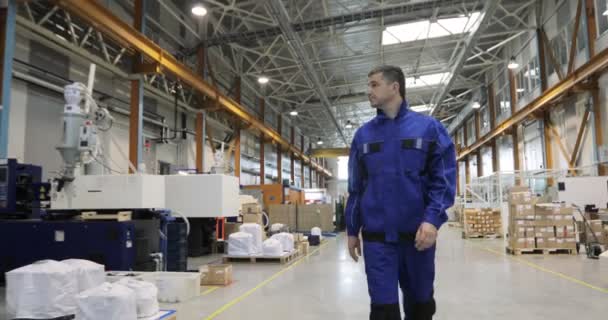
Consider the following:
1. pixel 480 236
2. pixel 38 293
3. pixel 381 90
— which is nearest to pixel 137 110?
pixel 38 293

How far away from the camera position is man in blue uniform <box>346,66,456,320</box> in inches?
77.4

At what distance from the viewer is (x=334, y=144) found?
129 feet

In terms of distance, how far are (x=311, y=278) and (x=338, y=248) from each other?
15.8 feet

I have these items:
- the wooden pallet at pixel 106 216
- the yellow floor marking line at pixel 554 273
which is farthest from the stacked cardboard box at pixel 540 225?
the wooden pallet at pixel 106 216

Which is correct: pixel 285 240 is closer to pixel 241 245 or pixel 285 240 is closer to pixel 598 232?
pixel 241 245

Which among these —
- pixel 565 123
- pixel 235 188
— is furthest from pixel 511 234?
Result: pixel 565 123

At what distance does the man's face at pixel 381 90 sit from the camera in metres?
2.16

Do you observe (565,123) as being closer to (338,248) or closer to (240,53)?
(338,248)

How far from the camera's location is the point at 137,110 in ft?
34.9

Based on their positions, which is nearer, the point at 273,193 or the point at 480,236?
the point at 480,236

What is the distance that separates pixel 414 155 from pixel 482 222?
1425 centimetres

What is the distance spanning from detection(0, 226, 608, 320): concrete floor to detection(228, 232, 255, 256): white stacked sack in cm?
51

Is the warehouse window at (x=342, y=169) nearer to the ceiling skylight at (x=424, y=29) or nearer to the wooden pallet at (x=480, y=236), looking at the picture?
the ceiling skylight at (x=424, y=29)

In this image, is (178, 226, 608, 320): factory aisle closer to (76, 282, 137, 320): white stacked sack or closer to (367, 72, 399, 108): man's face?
(76, 282, 137, 320): white stacked sack
